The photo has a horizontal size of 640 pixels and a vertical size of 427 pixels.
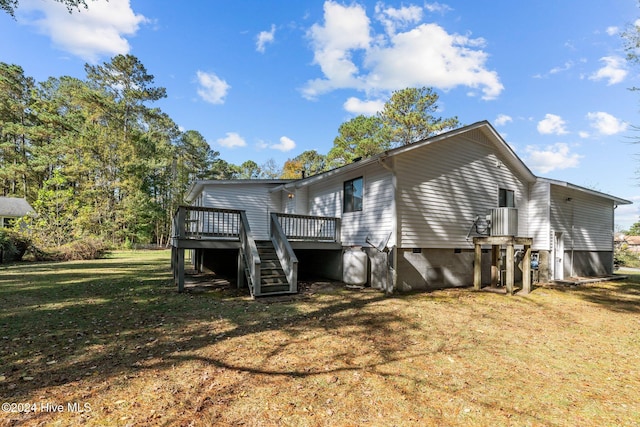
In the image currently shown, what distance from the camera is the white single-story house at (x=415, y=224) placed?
29.6 ft

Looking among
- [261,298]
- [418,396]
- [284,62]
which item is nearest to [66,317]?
[261,298]

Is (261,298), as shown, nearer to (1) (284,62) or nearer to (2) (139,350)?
(2) (139,350)

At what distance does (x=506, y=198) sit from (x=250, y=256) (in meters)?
10.1

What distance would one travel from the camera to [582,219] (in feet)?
45.4

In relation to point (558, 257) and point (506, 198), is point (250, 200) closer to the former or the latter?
point (506, 198)

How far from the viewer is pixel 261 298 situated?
7770 mm

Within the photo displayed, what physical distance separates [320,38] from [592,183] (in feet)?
94.9

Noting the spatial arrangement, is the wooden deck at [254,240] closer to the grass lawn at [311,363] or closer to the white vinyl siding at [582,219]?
the grass lawn at [311,363]

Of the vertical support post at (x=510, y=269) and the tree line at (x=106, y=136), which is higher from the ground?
the tree line at (x=106, y=136)

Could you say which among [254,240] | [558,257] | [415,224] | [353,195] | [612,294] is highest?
[353,195]

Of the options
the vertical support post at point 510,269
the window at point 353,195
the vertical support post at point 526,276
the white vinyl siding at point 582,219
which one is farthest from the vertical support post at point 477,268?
the white vinyl siding at point 582,219

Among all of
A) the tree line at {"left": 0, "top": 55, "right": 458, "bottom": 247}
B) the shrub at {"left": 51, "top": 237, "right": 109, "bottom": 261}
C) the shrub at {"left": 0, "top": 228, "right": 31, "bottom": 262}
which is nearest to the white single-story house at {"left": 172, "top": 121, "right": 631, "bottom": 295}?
the shrub at {"left": 51, "top": 237, "right": 109, "bottom": 261}

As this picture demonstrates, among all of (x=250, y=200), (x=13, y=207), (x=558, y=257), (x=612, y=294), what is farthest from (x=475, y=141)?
(x=13, y=207)

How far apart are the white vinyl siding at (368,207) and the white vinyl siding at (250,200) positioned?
3711 mm
